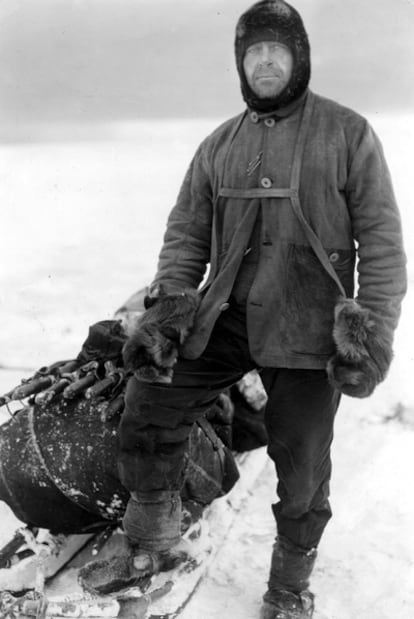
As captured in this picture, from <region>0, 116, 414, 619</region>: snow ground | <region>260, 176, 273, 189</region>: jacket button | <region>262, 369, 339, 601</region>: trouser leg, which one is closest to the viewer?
<region>260, 176, 273, 189</region>: jacket button

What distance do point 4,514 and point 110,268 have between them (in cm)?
345

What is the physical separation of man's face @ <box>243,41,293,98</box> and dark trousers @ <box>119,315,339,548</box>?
2.34 feet

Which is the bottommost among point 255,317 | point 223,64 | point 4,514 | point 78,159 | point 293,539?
point 4,514

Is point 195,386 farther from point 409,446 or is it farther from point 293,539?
point 409,446

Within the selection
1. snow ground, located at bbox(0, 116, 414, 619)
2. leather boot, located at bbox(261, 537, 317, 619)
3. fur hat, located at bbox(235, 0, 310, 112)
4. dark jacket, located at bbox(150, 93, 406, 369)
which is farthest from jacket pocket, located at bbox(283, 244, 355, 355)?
snow ground, located at bbox(0, 116, 414, 619)

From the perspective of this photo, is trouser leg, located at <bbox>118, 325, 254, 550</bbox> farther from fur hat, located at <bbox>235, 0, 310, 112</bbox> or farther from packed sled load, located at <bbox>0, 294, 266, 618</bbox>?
fur hat, located at <bbox>235, 0, 310, 112</bbox>

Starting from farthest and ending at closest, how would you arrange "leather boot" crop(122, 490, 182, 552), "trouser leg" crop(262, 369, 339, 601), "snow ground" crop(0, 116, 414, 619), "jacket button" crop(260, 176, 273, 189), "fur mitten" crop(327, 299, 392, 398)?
"snow ground" crop(0, 116, 414, 619), "leather boot" crop(122, 490, 182, 552), "trouser leg" crop(262, 369, 339, 601), "jacket button" crop(260, 176, 273, 189), "fur mitten" crop(327, 299, 392, 398)

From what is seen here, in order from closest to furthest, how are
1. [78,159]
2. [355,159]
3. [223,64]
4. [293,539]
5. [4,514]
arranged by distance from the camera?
1. [355,159]
2. [293,539]
3. [4,514]
4. [223,64]
5. [78,159]

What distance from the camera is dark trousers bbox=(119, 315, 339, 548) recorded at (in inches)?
85.8

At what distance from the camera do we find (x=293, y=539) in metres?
2.28

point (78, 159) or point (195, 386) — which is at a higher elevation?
point (78, 159)

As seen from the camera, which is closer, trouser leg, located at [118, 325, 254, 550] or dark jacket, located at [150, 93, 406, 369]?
dark jacket, located at [150, 93, 406, 369]

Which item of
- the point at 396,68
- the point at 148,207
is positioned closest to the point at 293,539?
the point at 396,68

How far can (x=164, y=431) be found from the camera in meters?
2.26
